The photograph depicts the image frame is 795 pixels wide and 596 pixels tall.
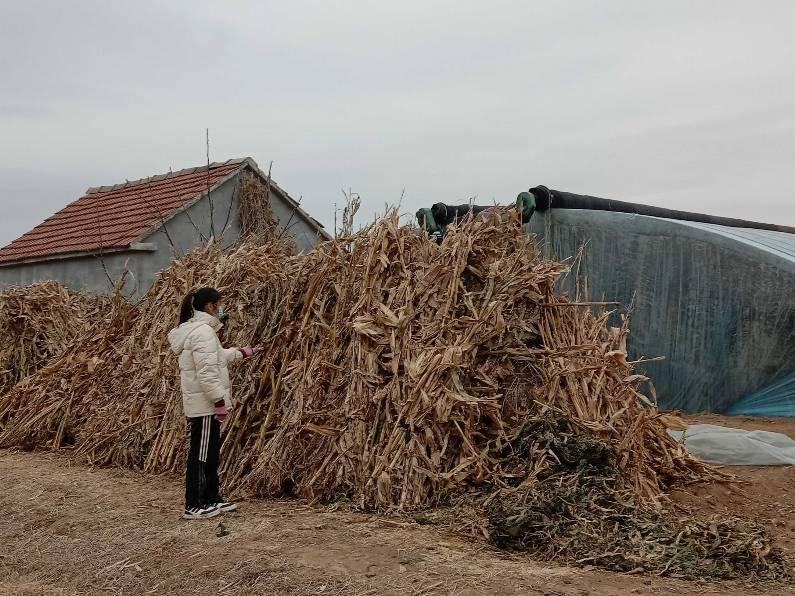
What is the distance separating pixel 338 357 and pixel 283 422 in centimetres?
64

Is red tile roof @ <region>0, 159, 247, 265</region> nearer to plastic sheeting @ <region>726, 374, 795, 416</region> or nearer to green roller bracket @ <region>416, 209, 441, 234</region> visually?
green roller bracket @ <region>416, 209, 441, 234</region>

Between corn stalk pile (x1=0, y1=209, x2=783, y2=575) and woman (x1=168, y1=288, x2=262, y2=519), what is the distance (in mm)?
598

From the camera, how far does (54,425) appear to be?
8969 millimetres

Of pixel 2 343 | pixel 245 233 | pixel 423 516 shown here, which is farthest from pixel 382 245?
pixel 245 233

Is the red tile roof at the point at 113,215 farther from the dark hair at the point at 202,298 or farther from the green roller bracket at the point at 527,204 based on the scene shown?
the dark hair at the point at 202,298

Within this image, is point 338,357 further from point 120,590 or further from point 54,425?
point 54,425

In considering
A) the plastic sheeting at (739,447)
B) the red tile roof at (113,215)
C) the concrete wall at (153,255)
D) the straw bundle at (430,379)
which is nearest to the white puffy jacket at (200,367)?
the straw bundle at (430,379)

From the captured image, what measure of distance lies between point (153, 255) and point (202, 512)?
8.92 metres

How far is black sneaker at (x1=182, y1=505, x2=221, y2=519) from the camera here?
5.46 meters

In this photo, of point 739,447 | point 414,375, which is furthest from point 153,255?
point 739,447

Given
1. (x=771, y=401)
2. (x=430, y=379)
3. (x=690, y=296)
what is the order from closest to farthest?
(x=430, y=379)
(x=771, y=401)
(x=690, y=296)

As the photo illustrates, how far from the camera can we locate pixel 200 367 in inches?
219

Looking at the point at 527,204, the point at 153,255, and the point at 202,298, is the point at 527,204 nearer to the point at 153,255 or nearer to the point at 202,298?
the point at 202,298

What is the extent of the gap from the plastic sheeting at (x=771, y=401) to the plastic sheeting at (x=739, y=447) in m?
2.31
